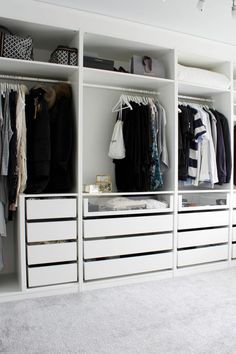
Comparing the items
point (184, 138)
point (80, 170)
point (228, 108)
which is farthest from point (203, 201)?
point (80, 170)

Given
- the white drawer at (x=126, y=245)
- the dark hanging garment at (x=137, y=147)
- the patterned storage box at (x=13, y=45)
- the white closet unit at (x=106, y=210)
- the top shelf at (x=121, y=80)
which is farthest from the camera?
the dark hanging garment at (x=137, y=147)

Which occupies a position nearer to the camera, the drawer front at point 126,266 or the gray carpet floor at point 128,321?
the gray carpet floor at point 128,321

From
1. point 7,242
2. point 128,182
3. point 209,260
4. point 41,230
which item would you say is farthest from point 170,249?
point 7,242

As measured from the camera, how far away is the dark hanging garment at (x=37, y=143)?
2439mm

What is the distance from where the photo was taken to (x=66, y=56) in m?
2.59

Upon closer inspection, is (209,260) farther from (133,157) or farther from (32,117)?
(32,117)

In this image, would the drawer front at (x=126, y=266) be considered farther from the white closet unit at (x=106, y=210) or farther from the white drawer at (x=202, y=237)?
the white drawer at (x=202, y=237)

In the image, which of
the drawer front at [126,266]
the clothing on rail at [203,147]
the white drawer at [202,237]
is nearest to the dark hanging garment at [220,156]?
the clothing on rail at [203,147]

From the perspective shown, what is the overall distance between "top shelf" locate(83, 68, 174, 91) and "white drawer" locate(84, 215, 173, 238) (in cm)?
132

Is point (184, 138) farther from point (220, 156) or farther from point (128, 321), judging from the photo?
point (128, 321)

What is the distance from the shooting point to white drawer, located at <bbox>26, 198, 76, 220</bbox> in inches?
96.7

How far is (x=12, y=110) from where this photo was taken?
8.09 feet

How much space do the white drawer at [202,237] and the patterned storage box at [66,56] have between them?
6.23 ft

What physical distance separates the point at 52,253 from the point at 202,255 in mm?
1556
